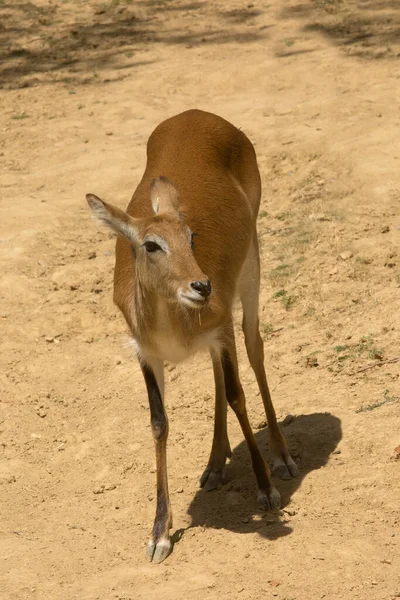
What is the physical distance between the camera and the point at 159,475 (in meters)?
6.22

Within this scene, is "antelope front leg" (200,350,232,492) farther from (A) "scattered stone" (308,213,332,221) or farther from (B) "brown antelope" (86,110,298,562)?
A: (A) "scattered stone" (308,213,332,221)

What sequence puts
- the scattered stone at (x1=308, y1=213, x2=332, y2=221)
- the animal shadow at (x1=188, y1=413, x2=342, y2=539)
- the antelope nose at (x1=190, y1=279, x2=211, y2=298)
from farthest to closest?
the scattered stone at (x1=308, y1=213, x2=332, y2=221), the animal shadow at (x1=188, y1=413, x2=342, y2=539), the antelope nose at (x1=190, y1=279, x2=211, y2=298)

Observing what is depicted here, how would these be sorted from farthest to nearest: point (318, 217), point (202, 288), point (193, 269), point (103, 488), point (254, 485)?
point (318, 217) < point (103, 488) < point (254, 485) < point (193, 269) < point (202, 288)

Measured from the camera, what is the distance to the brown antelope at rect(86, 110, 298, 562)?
222 inches

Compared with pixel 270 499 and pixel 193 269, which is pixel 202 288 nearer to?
pixel 193 269

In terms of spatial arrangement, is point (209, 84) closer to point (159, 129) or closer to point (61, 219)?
point (61, 219)

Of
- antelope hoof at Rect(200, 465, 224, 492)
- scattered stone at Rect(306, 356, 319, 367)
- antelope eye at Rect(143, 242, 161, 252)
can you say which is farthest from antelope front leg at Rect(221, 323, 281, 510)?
scattered stone at Rect(306, 356, 319, 367)

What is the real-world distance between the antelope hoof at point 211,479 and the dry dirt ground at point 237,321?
0.22 feet

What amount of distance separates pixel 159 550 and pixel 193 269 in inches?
67.8

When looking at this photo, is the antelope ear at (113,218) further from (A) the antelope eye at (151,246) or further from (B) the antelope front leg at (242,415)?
(B) the antelope front leg at (242,415)

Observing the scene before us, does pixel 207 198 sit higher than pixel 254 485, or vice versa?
pixel 207 198

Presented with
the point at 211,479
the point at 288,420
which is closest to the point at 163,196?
the point at 211,479

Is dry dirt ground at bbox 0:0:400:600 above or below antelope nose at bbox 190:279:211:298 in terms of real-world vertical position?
below

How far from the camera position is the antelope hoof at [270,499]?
21.1 feet
